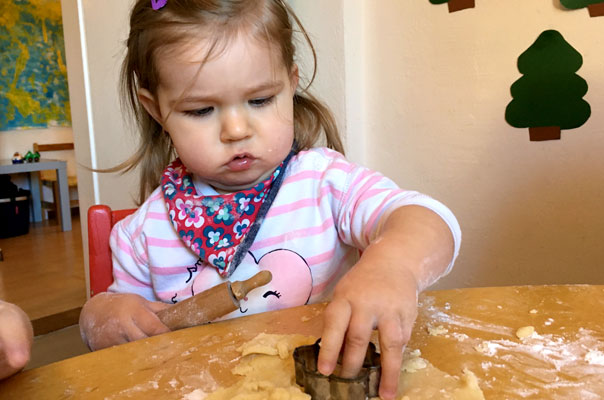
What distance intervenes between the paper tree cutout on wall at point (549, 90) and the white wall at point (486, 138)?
0.02 meters

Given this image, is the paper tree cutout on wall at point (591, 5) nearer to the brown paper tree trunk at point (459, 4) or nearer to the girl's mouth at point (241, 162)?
the brown paper tree trunk at point (459, 4)

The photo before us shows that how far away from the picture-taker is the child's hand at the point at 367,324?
0.44m

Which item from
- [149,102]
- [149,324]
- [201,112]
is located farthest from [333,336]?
[149,102]

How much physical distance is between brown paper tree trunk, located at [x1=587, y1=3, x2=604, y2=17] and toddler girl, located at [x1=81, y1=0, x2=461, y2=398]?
65 centimetres

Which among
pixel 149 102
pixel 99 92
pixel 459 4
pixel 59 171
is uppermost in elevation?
pixel 459 4

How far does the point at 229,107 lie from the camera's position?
76cm

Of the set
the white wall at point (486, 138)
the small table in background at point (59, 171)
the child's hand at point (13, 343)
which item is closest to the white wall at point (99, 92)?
the white wall at point (486, 138)

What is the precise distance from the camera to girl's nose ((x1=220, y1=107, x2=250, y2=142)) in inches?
29.8

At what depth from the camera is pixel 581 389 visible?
0.45 m

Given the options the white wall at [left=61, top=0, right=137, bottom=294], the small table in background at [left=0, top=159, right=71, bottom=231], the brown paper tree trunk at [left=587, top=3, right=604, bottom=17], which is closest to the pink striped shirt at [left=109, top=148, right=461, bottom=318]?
Answer: the brown paper tree trunk at [left=587, top=3, right=604, bottom=17]

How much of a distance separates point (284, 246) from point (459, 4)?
853 mm

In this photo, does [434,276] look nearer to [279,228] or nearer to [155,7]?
[279,228]

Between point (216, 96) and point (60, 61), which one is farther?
point (60, 61)

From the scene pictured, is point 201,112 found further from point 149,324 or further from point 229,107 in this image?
point 149,324
